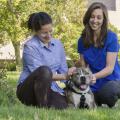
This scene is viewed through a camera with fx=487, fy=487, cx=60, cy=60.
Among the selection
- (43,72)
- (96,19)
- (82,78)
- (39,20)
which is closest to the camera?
(43,72)

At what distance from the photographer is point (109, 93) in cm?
751

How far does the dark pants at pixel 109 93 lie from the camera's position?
295 inches

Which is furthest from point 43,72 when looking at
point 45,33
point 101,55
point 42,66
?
point 101,55

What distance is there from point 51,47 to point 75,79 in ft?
1.95

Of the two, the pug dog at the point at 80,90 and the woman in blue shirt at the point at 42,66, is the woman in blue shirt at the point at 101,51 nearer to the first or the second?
the pug dog at the point at 80,90

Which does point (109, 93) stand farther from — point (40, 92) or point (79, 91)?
point (40, 92)

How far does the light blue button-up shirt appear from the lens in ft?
23.0

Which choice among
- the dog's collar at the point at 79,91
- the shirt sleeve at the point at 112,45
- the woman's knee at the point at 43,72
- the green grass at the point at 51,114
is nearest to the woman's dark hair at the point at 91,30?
the shirt sleeve at the point at 112,45

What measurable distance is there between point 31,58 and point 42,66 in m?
0.46

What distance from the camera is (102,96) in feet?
24.9

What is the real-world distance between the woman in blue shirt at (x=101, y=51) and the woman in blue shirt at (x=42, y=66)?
52 centimetres

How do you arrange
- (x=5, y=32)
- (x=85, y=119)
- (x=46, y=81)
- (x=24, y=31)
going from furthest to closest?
(x=5, y=32)
(x=24, y=31)
(x=46, y=81)
(x=85, y=119)

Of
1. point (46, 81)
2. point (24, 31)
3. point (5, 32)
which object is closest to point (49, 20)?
point (46, 81)

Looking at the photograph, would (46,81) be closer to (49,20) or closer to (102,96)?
(49,20)
